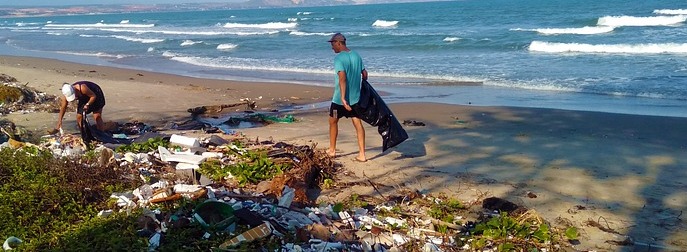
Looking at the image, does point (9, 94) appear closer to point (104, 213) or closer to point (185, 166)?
point (185, 166)

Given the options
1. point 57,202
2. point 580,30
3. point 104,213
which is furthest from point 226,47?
point 104,213

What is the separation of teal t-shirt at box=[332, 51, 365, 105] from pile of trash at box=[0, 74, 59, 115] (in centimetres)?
Answer: 684

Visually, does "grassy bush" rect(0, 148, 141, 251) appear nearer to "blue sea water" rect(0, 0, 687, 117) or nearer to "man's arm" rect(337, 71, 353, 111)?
"man's arm" rect(337, 71, 353, 111)

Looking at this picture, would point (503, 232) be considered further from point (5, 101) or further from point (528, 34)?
point (528, 34)

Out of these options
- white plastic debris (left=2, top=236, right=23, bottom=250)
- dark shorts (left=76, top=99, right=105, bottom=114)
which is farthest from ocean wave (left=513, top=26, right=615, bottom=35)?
white plastic debris (left=2, top=236, right=23, bottom=250)

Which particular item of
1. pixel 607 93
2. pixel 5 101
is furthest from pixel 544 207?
pixel 5 101

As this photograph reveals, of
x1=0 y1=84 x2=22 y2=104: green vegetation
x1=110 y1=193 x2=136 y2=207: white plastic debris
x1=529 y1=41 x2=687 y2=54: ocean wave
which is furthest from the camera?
x1=529 y1=41 x2=687 y2=54: ocean wave

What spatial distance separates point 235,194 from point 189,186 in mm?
472

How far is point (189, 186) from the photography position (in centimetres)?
567

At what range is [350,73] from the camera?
699 centimetres

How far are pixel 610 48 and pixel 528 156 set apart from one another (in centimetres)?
1661

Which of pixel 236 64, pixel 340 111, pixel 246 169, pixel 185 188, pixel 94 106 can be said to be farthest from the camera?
pixel 236 64

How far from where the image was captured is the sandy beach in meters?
5.61

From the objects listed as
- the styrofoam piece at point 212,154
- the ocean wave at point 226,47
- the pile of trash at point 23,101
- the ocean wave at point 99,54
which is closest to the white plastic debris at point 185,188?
the styrofoam piece at point 212,154
